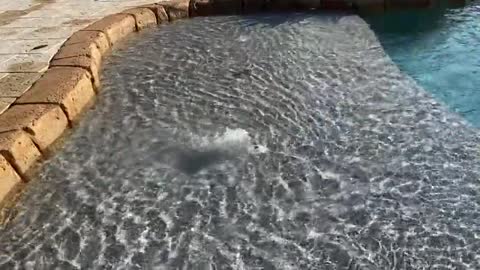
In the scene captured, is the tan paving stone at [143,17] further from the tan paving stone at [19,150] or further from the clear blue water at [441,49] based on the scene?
the tan paving stone at [19,150]

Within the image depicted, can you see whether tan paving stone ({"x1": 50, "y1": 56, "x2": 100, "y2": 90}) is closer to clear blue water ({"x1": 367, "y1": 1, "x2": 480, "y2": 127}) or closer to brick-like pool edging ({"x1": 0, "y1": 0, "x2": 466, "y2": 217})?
brick-like pool edging ({"x1": 0, "y1": 0, "x2": 466, "y2": 217})

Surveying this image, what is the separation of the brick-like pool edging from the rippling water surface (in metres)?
0.13

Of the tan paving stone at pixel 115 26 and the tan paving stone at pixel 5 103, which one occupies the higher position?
the tan paving stone at pixel 115 26

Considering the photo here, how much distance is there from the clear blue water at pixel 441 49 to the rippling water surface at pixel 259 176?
0.22 m

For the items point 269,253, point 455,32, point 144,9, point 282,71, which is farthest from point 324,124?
point 144,9

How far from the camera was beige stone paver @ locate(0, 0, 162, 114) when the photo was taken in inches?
173

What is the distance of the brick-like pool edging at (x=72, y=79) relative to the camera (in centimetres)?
338

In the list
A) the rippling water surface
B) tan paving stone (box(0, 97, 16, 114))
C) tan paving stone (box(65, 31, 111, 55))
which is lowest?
→ the rippling water surface

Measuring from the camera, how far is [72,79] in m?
4.17

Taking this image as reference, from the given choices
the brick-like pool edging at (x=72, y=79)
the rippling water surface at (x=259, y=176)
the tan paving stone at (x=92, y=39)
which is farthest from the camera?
the tan paving stone at (x=92, y=39)

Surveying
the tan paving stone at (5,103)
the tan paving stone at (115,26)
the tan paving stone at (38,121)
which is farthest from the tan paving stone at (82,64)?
the tan paving stone at (115,26)

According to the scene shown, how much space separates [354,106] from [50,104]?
Answer: 2.30 m

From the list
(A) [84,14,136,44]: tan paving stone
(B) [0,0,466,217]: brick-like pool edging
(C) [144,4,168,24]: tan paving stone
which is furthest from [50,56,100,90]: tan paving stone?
(C) [144,4,168,24]: tan paving stone

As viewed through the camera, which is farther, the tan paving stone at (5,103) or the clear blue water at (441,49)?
the clear blue water at (441,49)
